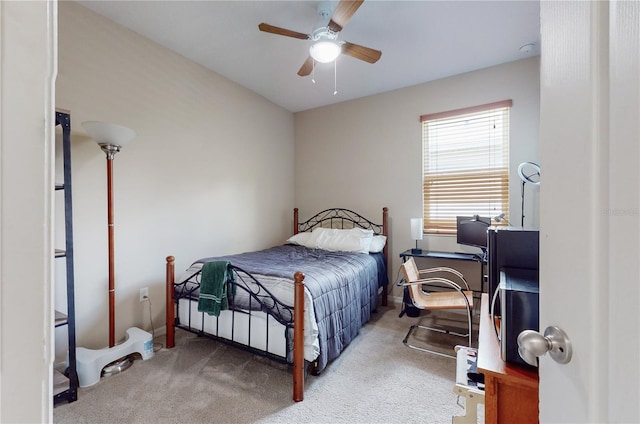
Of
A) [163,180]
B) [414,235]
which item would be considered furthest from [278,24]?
[414,235]

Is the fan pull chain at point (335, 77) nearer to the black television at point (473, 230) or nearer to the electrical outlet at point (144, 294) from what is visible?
the black television at point (473, 230)

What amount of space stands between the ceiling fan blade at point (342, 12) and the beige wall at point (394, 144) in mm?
1801

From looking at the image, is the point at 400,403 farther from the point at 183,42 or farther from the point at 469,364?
the point at 183,42

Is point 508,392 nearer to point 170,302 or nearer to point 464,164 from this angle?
point 170,302

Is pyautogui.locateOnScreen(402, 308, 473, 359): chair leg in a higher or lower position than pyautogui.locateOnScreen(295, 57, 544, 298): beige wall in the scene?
lower

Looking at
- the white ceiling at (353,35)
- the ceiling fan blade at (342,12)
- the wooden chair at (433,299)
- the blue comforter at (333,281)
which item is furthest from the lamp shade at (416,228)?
the ceiling fan blade at (342,12)

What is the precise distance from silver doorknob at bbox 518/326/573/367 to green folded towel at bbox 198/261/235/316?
188 centimetres

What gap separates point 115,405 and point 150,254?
1.21m

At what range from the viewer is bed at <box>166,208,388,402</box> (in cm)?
184

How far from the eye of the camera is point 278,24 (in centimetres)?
235

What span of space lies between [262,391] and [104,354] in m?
1.16

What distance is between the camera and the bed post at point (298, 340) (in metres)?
1.77

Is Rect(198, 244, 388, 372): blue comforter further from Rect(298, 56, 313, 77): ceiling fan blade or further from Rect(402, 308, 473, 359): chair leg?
Rect(298, 56, 313, 77): ceiling fan blade

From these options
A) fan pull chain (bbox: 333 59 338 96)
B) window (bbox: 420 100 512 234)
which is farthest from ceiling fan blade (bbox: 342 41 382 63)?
window (bbox: 420 100 512 234)
